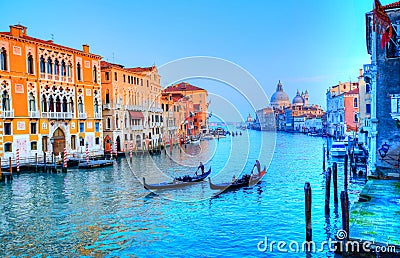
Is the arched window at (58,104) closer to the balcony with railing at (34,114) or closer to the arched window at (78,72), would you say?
the balcony with railing at (34,114)

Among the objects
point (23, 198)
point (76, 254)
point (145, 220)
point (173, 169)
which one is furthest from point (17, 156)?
point (76, 254)

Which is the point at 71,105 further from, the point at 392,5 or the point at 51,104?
the point at 392,5

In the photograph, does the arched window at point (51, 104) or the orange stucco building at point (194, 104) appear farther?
the orange stucco building at point (194, 104)

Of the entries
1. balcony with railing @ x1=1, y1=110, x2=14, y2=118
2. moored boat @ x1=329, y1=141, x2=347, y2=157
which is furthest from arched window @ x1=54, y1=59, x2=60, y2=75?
moored boat @ x1=329, y1=141, x2=347, y2=157

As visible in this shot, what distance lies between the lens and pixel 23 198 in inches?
535

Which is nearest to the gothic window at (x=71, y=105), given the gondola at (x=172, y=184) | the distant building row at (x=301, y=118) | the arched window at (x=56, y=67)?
the arched window at (x=56, y=67)

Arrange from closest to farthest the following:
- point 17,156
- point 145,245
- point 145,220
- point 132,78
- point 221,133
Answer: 1. point 145,245
2. point 145,220
3. point 17,156
4. point 132,78
5. point 221,133

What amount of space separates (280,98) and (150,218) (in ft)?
399

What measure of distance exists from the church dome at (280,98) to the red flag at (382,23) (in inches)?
4480

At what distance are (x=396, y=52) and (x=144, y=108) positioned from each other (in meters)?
23.9

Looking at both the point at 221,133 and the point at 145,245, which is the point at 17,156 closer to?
the point at 145,245

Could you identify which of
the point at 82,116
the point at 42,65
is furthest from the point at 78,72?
the point at 42,65

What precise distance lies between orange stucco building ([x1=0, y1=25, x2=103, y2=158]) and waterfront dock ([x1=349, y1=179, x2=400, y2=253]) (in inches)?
709

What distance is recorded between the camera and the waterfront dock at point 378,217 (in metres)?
6.78
